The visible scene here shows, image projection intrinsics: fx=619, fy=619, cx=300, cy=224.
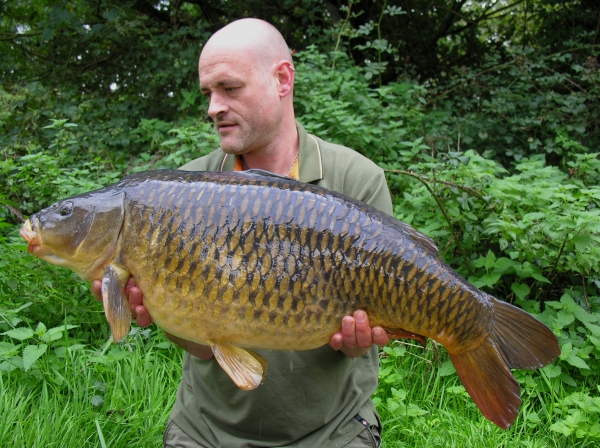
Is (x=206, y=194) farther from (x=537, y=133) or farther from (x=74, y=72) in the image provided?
(x=74, y=72)

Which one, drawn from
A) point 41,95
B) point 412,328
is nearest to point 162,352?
point 412,328

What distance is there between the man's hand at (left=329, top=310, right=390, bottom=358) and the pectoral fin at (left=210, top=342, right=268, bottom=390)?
175 mm

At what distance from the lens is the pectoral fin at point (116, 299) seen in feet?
4.20

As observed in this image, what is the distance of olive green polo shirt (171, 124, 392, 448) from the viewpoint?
1.60 meters

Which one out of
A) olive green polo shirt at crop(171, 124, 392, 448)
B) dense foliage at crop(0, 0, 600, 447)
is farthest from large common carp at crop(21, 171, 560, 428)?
dense foliage at crop(0, 0, 600, 447)

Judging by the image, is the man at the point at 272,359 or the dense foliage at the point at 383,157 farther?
the dense foliage at the point at 383,157

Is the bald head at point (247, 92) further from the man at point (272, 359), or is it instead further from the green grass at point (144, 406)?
the green grass at point (144, 406)

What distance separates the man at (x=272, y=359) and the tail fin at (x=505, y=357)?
309 millimetres

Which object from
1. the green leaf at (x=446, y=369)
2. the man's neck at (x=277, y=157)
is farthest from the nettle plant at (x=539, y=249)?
the man's neck at (x=277, y=157)

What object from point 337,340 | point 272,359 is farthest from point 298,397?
point 337,340

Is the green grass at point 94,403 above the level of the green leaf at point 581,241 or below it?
below

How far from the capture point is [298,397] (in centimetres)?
160

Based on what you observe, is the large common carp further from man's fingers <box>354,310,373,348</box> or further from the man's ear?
the man's ear

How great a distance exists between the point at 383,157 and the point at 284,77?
1.72 meters
